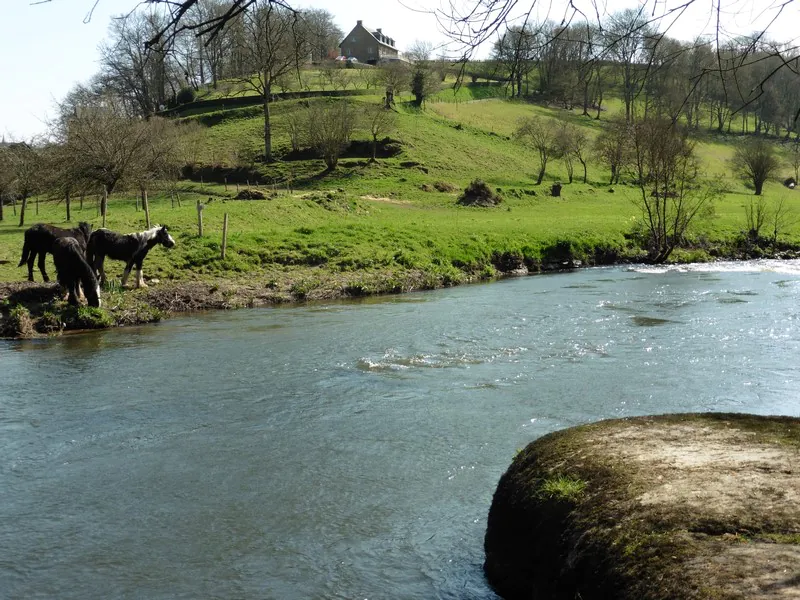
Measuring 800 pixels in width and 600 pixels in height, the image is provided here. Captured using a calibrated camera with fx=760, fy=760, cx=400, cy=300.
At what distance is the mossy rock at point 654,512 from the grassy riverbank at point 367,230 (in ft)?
54.8

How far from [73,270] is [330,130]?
142ft

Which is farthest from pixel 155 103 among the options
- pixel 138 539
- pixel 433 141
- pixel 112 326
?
pixel 138 539

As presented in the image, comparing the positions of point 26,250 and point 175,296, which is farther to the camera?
point 175,296

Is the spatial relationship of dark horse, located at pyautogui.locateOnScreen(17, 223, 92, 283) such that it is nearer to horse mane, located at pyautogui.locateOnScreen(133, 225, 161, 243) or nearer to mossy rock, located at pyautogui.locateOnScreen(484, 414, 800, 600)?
horse mane, located at pyautogui.locateOnScreen(133, 225, 161, 243)

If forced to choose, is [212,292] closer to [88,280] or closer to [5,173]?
[88,280]

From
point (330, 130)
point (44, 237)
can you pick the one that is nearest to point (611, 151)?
point (330, 130)

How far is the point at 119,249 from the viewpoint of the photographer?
2303cm

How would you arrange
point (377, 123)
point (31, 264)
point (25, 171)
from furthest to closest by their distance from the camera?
point (377, 123), point (25, 171), point (31, 264)

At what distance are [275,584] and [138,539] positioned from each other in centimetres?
181

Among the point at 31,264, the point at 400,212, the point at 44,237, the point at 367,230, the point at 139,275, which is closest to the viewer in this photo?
the point at 44,237

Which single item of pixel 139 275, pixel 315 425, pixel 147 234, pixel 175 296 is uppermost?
pixel 147 234

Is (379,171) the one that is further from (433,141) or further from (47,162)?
(47,162)

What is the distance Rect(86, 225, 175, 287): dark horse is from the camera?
22.8 m

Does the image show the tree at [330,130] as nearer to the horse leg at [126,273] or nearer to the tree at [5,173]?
the tree at [5,173]
